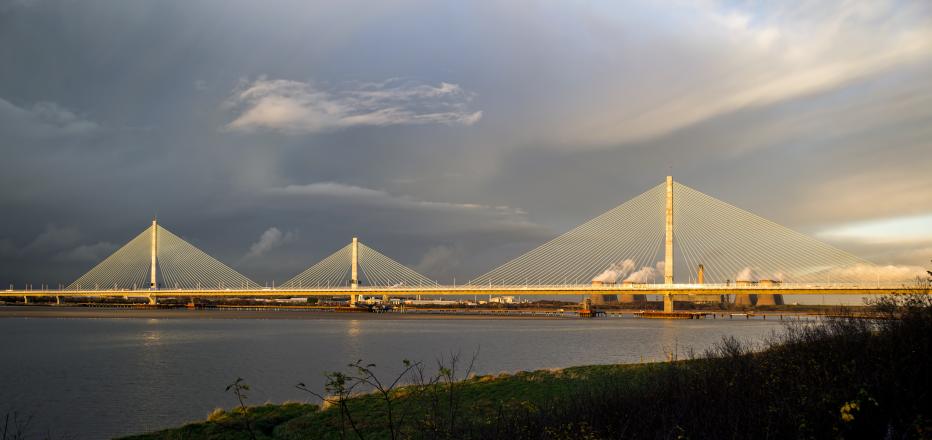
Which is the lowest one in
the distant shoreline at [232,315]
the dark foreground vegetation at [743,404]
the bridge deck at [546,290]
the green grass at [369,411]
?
the distant shoreline at [232,315]

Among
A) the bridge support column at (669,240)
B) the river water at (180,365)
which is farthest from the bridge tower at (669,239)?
the river water at (180,365)

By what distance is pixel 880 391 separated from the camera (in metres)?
7.97

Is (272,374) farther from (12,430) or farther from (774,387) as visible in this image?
(774,387)

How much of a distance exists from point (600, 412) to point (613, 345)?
3619 cm

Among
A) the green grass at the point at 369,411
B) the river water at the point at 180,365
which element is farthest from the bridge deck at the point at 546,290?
the green grass at the point at 369,411

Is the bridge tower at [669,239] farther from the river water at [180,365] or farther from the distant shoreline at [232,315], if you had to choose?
the river water at [180,365]

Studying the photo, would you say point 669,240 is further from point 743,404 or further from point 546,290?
point 743,404

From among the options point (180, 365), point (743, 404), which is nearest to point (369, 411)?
point (743, 404)

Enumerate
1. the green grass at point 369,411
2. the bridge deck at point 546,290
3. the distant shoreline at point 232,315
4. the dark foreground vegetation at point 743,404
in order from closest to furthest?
the dark foreground vegetation at point 743,404 < the green grass at point 369,411 < the bridge deck at point 546,290 < the distant shoreline at point 232,315

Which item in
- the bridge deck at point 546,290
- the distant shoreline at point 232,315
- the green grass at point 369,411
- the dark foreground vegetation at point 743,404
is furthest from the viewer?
the distant shoreline at point 232,315

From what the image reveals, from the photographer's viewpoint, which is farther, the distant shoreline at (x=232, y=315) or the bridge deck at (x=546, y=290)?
the distant shoreline at (x=232, y=315)

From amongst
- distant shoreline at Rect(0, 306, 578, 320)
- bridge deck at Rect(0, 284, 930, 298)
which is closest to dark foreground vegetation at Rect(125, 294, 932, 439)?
bridge deck at Rect(0, 284, 930, 298)

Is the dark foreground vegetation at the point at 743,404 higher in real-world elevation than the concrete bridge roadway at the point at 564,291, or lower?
higher

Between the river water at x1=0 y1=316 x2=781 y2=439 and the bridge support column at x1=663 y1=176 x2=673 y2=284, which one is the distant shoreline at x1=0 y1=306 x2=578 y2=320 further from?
the river water at x1=0 y1=316 x2=781 y2=439
